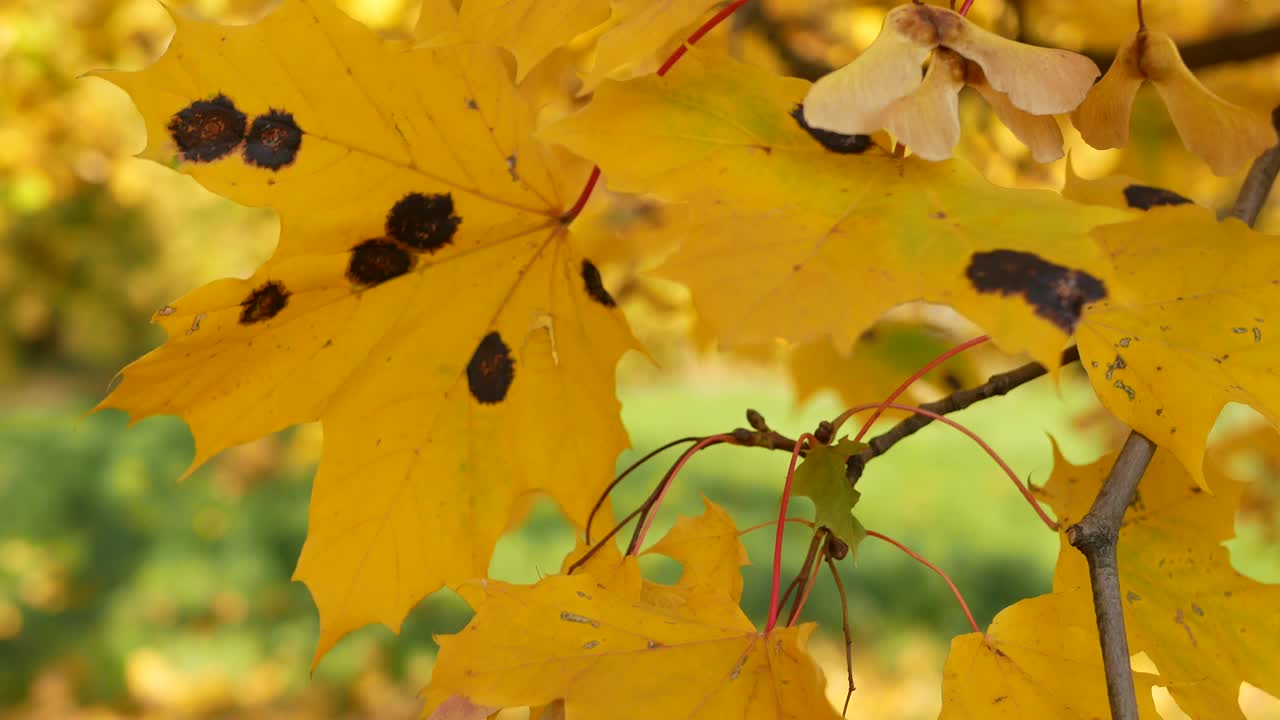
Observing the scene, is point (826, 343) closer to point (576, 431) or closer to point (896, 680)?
point (576, 431)

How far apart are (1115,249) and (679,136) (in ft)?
0.79

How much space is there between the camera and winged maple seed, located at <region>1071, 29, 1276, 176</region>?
508mm

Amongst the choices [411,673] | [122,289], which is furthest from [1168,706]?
[122,289]

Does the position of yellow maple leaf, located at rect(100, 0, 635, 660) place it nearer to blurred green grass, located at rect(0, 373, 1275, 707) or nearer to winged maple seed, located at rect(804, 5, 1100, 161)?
winged maple seed, located at rect(804, 5, 1100, 161)

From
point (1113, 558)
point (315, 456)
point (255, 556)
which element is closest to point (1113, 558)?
point (1113, 558)

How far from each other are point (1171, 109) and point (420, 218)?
39 cm

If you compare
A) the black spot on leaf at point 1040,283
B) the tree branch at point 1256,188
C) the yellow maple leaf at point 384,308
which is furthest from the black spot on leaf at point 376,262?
the tree branch at point 1256,188

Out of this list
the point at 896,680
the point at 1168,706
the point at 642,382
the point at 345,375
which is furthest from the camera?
the point at 642,382

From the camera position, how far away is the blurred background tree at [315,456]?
1463mm

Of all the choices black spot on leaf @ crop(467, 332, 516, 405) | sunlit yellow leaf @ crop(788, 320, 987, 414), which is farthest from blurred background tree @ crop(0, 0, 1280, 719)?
black spot on leaf @ crop(467, 332, 516, 405)

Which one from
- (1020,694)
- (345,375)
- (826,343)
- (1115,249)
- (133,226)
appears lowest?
(133,226)

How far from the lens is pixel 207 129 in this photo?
0.56m

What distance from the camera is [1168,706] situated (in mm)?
3117

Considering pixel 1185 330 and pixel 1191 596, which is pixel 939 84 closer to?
pixel 1185 330
